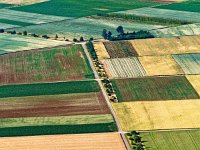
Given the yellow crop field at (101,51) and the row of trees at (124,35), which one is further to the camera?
the row of trees at (124,35)

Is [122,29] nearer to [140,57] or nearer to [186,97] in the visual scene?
[140,57]

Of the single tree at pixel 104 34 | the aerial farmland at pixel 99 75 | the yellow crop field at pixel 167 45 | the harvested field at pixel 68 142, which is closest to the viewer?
the harvested field at pixel 68 142

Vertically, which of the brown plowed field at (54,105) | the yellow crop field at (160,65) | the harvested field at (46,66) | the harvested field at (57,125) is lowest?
the harvested field at (46,66)

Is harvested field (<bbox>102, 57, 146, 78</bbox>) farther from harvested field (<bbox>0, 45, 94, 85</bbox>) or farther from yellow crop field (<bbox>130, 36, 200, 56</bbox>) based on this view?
yellow crop field (<bbox>130, 36, 200, 56</bbox>)

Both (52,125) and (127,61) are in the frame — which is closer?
(52,125)

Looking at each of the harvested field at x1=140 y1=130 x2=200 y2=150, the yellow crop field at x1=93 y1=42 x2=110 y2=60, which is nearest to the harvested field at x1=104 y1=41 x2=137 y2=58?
the yellow crop field at x1=93 y1=42 x2=110 y2=60

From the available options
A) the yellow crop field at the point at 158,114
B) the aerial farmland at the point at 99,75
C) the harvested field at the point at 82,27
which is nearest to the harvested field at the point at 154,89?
the aerial farmland at the point at 99,75

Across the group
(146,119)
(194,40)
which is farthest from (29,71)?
(194,40)

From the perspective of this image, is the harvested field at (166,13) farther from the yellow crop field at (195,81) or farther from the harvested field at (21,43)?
the yellow crop field at (195,81)
